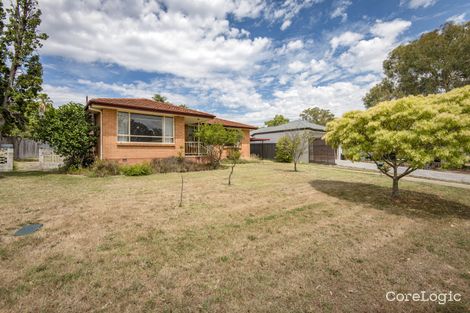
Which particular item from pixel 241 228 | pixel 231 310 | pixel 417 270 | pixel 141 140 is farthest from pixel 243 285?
pixel 141 140

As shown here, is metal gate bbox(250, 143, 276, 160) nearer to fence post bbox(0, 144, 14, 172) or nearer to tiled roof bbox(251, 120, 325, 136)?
tiled roof bbox(251, 120, 325, 136)

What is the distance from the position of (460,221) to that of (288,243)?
15.1 feet

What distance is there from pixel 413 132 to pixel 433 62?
24.1m

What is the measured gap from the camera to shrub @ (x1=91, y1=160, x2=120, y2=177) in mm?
10198

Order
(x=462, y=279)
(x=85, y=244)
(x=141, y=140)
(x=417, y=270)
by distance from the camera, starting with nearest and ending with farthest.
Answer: (x=462, y=279), (x=417, y=270), (x=85, y=244), (x=141, y=140)

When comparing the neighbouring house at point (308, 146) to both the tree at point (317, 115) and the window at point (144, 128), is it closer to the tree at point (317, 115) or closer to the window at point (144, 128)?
the window at point (144, 128)

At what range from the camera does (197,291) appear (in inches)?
98.8

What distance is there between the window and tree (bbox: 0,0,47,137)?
14.8 feet

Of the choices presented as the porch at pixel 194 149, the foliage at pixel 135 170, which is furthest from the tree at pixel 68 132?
the porch at pixel 194 149

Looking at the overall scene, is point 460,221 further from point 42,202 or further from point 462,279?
point 42,202

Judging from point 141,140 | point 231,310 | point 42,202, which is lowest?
point 231,310

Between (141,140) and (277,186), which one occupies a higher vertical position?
(141,140)

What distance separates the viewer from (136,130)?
1252 cm

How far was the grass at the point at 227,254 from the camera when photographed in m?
2.38
